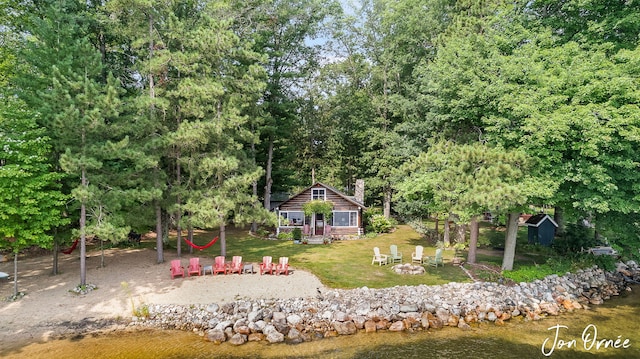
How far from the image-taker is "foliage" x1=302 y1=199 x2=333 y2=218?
2423 cm

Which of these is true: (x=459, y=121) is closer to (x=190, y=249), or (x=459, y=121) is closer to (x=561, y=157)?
(x=561, y=157)

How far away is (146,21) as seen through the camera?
16.0 m

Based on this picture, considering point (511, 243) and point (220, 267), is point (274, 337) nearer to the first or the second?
point (220, 267)

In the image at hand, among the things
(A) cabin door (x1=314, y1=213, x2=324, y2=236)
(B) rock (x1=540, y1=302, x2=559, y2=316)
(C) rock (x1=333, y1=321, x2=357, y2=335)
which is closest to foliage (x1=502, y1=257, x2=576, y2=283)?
(B) rock (x1=540, y1=302, x2=559, y2=316)

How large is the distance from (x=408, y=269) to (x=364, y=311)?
15.7ft

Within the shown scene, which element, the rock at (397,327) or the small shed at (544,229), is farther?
the small shed at (544,229)

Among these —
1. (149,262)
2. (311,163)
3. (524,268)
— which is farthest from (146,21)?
(311,163)

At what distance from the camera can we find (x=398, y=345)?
33.4 ft

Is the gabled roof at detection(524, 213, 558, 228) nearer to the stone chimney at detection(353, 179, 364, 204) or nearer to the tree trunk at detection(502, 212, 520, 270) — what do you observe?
the tree trunk at detection(502, 212, 520, 270)

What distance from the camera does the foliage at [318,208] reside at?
24.2 m

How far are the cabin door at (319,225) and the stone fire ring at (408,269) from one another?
10405mm

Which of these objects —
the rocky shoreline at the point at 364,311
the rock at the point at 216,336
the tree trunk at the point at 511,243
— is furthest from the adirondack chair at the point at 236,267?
the tree trunk at the point at 511,243

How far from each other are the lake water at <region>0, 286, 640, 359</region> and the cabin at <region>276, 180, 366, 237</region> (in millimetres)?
14746
